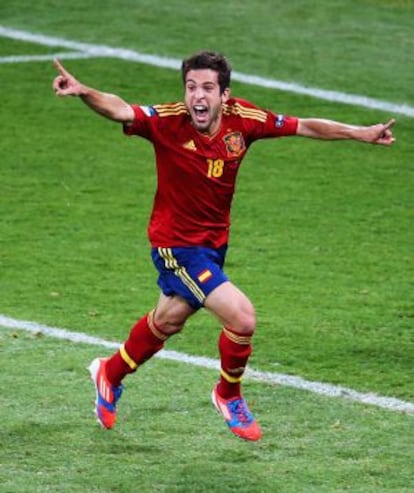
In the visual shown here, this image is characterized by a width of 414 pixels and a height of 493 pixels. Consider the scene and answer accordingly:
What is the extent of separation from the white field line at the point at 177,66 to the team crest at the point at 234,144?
7572 millimetres

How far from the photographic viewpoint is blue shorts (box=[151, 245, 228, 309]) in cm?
830

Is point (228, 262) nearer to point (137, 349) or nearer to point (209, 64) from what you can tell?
point (137, 349)

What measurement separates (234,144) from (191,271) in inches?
24.5

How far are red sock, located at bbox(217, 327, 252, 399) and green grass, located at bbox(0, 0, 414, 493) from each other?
0.25 m

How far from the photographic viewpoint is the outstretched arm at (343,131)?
855 cm

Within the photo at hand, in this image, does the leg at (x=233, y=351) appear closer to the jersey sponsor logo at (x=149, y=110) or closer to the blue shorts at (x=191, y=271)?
the blue shorts at (x=191, y=271)

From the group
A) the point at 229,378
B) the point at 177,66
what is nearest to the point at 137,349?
the point at 229,378

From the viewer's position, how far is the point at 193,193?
835cm

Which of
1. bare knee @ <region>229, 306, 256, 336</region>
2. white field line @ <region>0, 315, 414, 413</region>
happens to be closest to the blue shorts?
bare knee @ <region>229, 306, 256, 336</region>

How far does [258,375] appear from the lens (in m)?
9.56

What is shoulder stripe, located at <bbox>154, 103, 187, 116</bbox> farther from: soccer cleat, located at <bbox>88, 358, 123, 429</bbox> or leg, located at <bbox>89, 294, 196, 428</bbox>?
soccer cleat, located at <bbox>88, 358, 123, 429</bbox>

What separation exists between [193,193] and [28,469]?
1.46 meters

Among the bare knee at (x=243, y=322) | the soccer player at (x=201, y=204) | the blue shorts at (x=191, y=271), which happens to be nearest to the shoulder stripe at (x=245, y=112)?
the soccer player at (x=201, y=204)

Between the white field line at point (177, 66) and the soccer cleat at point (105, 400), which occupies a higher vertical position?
the soccer cleat at point (105, 400)
